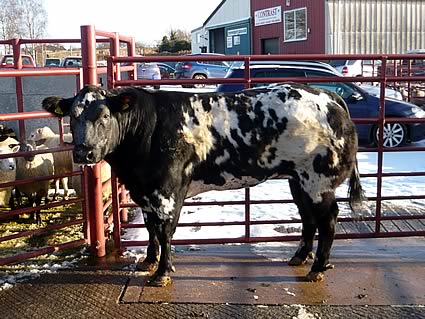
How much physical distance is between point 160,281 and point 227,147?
1.26 meters

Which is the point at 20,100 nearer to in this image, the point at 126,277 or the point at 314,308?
the point at 126,277

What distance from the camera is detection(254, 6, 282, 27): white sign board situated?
34156mm

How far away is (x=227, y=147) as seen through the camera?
16.2 feet

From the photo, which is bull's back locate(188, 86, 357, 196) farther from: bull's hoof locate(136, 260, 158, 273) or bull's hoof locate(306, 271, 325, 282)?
bull's hoof locate(136, 260, 158, 273)

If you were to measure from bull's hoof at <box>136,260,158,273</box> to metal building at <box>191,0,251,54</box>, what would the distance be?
1315 inches

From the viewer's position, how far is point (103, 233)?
5750 mm

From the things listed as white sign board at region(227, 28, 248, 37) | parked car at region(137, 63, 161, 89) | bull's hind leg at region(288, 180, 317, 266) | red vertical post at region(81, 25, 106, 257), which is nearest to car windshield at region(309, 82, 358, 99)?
bull's hind leg at region(288, 180, 317, 266)

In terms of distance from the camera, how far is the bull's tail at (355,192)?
5328mm

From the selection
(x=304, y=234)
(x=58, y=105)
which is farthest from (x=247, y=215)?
(x=58, y=105)

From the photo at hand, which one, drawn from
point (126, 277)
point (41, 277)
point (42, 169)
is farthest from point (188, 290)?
point (42, 169)

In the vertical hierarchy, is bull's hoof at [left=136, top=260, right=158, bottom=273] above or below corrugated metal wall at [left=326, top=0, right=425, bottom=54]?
below

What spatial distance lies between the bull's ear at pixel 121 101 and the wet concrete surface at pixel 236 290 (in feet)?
4.98

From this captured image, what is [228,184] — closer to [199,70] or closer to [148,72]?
[148,72]

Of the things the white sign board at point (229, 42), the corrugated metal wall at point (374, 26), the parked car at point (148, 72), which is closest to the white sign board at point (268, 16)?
the white sign board at point (229, 42)
